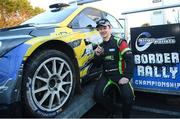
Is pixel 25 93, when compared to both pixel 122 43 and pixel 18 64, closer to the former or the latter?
pixel 18 64

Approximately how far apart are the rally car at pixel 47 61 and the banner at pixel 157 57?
0.70 metres

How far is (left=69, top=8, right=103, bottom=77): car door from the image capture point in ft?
14.2

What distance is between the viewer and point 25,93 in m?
3.34

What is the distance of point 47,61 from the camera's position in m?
3.64

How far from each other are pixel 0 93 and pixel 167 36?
92.1 inches

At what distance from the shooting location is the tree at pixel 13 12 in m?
21.1

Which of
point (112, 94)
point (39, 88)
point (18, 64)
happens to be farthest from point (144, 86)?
point (18, 64)

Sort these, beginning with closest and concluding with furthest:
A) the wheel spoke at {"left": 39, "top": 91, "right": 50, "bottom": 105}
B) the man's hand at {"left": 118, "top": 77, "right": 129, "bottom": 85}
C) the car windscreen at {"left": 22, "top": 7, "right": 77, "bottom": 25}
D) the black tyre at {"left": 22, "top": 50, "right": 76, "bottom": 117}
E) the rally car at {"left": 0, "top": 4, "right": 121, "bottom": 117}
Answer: the rally car at {"left": 0, "top": 4, "right": 121, "bottom": 117}
the black tyre at {"left": 22, "top": 50, "right": 76, "bottom": 117}
the wheel spoke at {"left": 39, "top": 91, "right": 50, "bottom": 105}
the man's hand at {"left": 118, "top": 77, "right": 129, "bottom": 85}
the car windscreen at {"left": 22, "top": 7, "right": 77, "bottom": 25}

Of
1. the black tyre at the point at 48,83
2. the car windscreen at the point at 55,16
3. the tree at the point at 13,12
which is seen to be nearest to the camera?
the black tyre at the point at 48,83

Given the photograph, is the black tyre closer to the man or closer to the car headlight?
the car headlight

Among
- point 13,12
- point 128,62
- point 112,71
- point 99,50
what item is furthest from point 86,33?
point 13,12

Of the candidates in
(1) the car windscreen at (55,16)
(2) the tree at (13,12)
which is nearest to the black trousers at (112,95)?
(1) the car windscreen at (55,16)

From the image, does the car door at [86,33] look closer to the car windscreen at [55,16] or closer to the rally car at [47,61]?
the rally car at [47,61]

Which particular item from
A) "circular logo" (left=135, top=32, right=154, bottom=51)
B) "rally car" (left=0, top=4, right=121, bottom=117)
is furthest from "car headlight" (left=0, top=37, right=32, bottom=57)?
"circular logo" (left=135, top=32, right=154, bottom=51)
